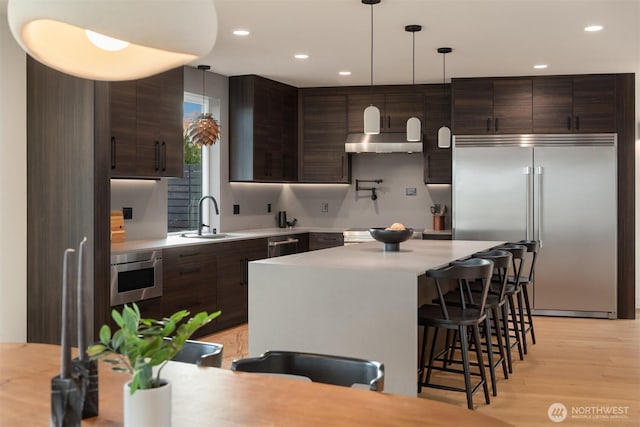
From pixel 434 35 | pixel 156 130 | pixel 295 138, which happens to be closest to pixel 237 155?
pixel 295 138

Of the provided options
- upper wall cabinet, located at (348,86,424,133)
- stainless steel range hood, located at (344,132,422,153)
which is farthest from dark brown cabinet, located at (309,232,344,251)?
upper wall cabinet, located at (348,86,424,133)

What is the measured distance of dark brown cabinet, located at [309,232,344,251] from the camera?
7.54 meters

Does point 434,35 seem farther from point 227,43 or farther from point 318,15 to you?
point 227,43

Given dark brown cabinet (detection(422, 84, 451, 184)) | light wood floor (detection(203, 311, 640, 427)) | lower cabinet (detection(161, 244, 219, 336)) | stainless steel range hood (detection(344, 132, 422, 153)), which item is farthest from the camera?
dark brown cabinet (detection(422, 84, 451, 184))

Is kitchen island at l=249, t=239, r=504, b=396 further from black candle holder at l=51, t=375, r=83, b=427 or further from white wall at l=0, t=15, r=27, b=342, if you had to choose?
black candle holder at l=51, t=375, r=83, b=427

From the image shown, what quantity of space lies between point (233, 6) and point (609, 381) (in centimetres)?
357

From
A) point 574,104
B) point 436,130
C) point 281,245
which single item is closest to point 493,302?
point 281,245

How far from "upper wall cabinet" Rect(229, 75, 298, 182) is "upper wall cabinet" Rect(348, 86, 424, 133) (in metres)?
0.86

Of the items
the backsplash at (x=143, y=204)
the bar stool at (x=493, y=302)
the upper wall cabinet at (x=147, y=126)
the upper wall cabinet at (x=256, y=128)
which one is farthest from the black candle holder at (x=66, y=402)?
the upper wall cabinet at (x=256, y=128)

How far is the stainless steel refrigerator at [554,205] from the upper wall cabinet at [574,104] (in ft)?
0.38

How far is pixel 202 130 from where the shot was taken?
5941mm

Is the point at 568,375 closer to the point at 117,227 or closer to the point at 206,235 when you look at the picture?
the point at 206,235

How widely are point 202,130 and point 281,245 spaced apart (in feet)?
5.31

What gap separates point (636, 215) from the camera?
7520 millimetres
